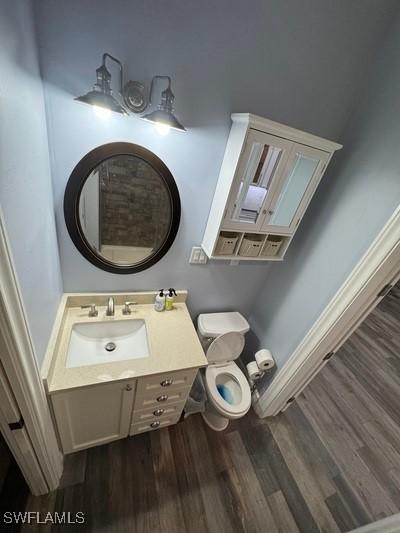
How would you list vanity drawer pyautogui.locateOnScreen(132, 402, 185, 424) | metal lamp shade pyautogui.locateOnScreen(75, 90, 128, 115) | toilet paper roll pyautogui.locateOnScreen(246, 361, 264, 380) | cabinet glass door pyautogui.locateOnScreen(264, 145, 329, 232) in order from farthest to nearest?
toilet paper roll pyautogui.locateOnScreen(246, 361, 264, 380) → vanity drawer pyautogui.locateOnScreen(132, 402, 185, 424) → cabinet glass door pyautogui.locateOnScreen(264, 145, 329, 232) → metal lamp shade pyautogui.locateOnScreen(75, 90, 128, 115)

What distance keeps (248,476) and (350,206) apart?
71.3 inches

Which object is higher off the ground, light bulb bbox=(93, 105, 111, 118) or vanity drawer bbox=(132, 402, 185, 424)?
light bulb bbox=(93, 105, 111, 118)

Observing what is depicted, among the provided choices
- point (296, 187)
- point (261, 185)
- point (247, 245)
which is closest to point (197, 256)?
point (247, 245)

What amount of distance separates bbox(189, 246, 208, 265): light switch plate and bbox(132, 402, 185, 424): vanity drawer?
36.3 inches

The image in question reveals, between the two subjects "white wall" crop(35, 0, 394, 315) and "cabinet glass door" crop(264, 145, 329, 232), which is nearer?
"white wall" crop(35, 0, 394, 315)

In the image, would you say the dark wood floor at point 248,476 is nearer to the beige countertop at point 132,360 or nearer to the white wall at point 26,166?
the beige countertop at point 132,360

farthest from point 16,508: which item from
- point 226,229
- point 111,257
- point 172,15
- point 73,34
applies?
point 172,15

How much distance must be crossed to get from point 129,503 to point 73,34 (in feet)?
7.17

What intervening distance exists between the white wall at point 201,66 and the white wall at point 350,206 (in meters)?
0.10

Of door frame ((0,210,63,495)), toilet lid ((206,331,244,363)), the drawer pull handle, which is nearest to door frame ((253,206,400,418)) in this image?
toilet lid ((206,331,244,363))

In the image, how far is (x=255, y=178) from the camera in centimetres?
104

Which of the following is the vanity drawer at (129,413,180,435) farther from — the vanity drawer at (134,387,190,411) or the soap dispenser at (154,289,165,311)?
the soap dispenser at (154,289,165,311)

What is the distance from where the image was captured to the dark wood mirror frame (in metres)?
0.93

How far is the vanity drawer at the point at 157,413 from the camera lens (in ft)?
4.12
